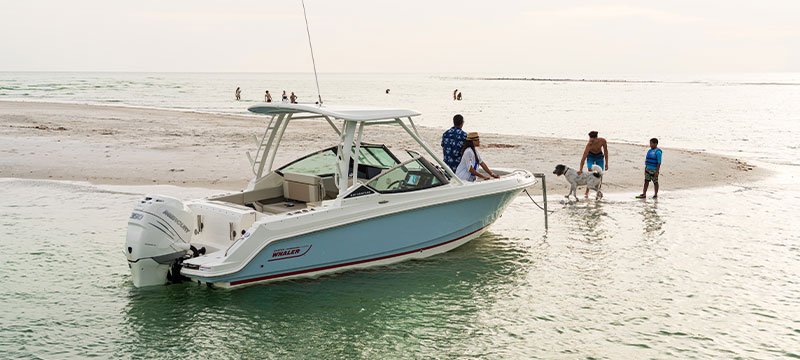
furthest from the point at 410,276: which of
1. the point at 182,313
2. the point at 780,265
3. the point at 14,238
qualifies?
the point at 14,238

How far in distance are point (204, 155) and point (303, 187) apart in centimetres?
1010

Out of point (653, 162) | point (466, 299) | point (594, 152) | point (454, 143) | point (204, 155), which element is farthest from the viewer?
point (204, 155)

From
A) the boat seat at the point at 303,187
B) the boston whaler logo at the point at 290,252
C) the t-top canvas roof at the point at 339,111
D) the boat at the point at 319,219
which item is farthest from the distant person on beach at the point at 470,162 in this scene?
the boston whaler logo at the point at 290,252

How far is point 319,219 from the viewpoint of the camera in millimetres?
6879

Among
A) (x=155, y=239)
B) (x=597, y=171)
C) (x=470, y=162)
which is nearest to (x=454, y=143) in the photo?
(x=470, y=162)

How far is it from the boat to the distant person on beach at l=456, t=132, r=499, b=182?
30cm

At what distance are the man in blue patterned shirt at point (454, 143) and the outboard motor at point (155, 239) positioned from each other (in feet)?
13.4

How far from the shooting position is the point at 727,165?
17906 mm

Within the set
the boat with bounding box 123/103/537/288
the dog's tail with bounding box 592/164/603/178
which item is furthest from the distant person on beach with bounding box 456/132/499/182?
the dog's tail with bounding box 592/164/603/178

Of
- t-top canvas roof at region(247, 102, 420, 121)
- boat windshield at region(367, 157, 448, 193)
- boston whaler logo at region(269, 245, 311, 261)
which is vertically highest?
t-top canvas roof at region(247, 102, 420, 121)

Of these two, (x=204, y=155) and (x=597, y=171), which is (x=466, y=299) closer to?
(x=597, y=171)

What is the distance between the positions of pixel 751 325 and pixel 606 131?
30776 mm

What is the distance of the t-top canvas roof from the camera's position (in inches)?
279

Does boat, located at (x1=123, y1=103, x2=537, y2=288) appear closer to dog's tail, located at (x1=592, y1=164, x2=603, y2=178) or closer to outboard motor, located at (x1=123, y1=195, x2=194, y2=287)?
outboard motor, located at (x1=123, y1=195, x2=194, y2=287)
